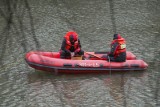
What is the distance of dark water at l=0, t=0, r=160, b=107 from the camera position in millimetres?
7152

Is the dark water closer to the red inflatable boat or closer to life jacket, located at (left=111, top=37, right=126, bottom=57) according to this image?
the red inflatable boat

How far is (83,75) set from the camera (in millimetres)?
8812

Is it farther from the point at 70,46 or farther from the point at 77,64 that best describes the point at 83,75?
the point at 70,46

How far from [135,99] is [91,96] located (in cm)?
99

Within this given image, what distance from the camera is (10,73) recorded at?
8852mm

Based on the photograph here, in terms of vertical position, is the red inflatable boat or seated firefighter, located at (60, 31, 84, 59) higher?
seated firefighter, located at (60, 31, 84, 59)

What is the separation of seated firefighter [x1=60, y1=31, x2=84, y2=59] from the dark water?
54cm

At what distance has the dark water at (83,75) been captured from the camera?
7152mm

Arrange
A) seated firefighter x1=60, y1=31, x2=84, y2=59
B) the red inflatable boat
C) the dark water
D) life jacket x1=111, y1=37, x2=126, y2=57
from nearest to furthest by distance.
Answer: the dark water < the red inflatable boat < life jacket x1=111, y1=37, x2=126, y2=57 < seated firefighter x1=60, y1=31, x2=84, y2=59

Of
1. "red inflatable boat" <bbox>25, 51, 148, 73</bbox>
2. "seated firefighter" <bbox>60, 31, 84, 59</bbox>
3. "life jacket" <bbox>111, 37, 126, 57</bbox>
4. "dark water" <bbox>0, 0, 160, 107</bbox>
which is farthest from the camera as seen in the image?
"seated firefighter" <bbox>60, 31, 84, 59</bbox>

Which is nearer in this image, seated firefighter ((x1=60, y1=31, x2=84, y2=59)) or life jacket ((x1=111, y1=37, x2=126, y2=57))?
life jacket ((x1=111, y1=37, x2=126, y2=57))

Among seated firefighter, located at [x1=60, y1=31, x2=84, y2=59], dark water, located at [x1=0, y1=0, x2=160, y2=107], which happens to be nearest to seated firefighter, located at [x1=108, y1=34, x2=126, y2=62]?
dark water, located at [x1=0, y1=0, x2=160, y2=107]

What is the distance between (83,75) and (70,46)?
863mm

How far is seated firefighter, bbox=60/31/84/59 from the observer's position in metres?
8.82
